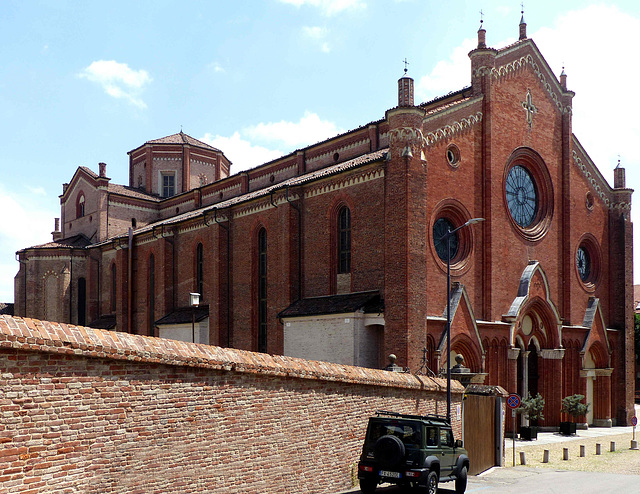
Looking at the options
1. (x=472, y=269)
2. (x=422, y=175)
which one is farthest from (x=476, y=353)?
(x=422, y=175)

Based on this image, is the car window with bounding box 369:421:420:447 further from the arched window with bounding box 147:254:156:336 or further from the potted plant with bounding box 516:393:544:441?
the arched window with bounding box 147:254:156:336

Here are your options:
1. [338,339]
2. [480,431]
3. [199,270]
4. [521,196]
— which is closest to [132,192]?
[199,270]

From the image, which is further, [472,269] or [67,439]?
[472,269]

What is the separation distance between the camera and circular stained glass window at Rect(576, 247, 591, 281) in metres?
35.6

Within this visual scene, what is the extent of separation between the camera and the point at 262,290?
33.5m

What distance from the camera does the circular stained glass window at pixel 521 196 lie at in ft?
105

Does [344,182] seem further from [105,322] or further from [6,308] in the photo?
[6,308]

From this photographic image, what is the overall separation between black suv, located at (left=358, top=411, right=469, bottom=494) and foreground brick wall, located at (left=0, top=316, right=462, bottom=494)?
3.02 ft

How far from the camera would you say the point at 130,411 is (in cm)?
1003

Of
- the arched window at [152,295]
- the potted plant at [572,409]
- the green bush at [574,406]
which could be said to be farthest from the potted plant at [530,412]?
the arched window at [152,295]

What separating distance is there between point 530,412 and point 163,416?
2281cm

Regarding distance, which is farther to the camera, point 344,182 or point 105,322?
point 105,322

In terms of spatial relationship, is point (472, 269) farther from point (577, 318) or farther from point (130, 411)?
point (130, 411)

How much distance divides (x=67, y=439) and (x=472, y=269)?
22.1 m
